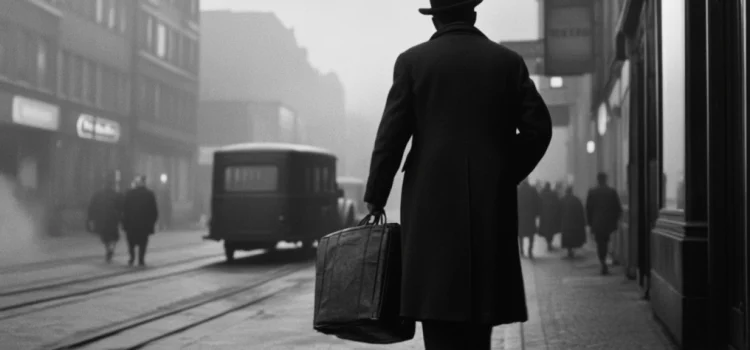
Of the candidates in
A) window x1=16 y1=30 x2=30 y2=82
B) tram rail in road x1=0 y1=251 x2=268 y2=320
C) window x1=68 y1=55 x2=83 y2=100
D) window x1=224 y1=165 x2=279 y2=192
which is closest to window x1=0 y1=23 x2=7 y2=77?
window x1=16 y1=30 x2=30 y2=82

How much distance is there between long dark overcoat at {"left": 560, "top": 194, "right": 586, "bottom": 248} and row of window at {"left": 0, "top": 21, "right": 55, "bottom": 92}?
58.7ft

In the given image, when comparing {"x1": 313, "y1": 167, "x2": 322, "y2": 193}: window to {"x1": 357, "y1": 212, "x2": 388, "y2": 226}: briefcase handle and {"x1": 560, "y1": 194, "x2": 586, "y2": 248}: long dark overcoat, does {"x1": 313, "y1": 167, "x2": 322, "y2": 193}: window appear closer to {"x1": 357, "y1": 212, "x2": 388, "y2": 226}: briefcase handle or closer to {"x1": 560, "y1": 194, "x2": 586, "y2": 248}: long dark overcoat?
{"x1": 560, "y1": 194, "x2": 586, "y2": 248}: long dark overcoat

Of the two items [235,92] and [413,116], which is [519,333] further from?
[235,92]

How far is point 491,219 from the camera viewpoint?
3.89 metres

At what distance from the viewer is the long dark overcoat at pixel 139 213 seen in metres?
19.4

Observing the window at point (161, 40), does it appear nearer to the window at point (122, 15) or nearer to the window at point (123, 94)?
the window at point (122, 15)

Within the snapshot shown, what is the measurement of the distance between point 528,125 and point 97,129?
35952 mm

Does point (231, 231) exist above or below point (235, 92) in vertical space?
below

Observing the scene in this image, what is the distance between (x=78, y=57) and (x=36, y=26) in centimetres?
474

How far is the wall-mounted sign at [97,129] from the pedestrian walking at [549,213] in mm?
18743

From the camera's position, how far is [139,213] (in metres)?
19.5

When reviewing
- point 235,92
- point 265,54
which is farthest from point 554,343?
point 265,54

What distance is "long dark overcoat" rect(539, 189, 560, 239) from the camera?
23.6 m

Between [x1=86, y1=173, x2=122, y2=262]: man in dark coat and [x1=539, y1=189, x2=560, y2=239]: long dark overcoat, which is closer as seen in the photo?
[x1=86, y1=173, x2=122, y2=262]: man in dark coat
